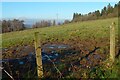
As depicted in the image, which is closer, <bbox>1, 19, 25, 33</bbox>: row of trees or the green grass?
the green grass

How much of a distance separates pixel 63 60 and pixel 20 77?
306 centimetres

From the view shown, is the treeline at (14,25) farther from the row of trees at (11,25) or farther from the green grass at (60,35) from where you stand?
the green grass at (60,35)

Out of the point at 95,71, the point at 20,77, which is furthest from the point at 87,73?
the point at 20,77

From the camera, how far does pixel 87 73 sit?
8.18m

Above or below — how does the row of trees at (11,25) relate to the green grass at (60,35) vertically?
above

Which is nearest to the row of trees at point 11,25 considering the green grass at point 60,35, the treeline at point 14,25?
the treeline at point 14,25

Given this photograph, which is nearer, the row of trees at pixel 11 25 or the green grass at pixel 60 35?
the green grass at pixel 60 35

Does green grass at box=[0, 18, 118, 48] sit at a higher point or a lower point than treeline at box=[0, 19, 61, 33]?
lower

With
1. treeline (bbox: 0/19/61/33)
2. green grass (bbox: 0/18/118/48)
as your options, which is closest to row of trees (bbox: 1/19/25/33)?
treeline (bbox: 0/19/61/33)

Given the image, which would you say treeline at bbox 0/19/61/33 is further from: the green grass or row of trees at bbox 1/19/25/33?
the green grass

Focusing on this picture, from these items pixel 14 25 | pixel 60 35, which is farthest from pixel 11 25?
pixel 60 35

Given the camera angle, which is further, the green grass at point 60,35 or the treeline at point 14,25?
the treeline at point 14,25

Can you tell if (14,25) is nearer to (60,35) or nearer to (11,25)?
(11,25)

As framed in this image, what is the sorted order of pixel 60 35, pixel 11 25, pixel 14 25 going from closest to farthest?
1. pixel 60 35
2. pixel 11 25
3. pixel 14 25
